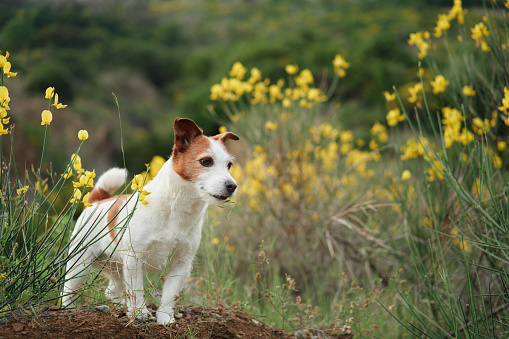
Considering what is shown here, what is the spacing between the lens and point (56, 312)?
2562mm

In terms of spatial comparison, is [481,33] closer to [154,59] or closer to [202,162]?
[202,162]

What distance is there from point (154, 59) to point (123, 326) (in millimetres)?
23795

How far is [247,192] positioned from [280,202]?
43cm

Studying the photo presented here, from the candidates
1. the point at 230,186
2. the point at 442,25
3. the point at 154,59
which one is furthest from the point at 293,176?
the point at 154,59

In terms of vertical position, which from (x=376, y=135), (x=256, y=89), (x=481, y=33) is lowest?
(x=376, y=135)

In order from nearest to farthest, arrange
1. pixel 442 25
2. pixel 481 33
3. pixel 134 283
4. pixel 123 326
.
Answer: pixel 123 326 → pixel 134 283 → pixel 481 33 → pixel 442 25

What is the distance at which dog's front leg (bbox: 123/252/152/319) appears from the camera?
2.71m

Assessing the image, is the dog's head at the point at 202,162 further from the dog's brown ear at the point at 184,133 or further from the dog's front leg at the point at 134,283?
the dog's front leg at the point at 134,283

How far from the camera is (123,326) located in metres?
2.59

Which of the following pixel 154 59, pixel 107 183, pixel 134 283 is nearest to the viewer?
pixel 134 283

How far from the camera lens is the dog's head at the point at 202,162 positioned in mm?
2689

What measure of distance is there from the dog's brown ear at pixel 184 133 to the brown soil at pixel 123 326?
960 mm

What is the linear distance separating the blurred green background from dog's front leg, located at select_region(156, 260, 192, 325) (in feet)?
26.7

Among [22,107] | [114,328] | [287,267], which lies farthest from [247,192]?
[22,107]
